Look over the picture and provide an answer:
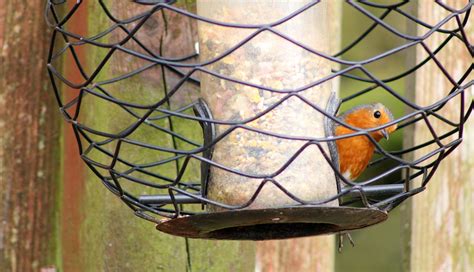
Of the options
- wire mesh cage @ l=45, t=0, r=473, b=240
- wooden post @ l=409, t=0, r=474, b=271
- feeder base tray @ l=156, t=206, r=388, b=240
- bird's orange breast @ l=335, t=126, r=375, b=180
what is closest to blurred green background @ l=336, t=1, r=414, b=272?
bird's orange breast @ l=335, t=126, r=375, b=180

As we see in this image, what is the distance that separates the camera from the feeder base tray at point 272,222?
212cm

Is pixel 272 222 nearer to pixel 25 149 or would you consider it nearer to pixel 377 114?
pixel 25 149

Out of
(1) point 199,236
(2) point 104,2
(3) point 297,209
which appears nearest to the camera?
(3) point 297,209

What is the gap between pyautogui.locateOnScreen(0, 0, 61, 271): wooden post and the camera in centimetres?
259

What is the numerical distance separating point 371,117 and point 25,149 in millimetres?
1107

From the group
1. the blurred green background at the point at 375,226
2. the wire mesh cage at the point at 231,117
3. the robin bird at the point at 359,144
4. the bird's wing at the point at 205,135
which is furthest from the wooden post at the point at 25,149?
the blurred green background at the point at 375,226

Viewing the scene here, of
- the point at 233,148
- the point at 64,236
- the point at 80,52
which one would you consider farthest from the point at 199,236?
the point at 80,52

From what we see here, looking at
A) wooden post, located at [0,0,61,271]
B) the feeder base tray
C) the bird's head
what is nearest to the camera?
the feeder base tray

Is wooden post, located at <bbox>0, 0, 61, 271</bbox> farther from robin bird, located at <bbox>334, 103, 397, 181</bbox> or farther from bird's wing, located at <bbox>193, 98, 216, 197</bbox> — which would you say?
robin bird, located at <bbox>334, 103, 397, 181</bbox>

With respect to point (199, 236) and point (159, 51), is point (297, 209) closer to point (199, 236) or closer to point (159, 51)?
point (199, 236)

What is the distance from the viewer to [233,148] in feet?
8.03

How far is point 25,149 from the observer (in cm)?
259

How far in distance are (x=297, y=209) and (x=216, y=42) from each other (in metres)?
0.54

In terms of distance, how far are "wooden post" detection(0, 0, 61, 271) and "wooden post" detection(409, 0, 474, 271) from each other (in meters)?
0.93
